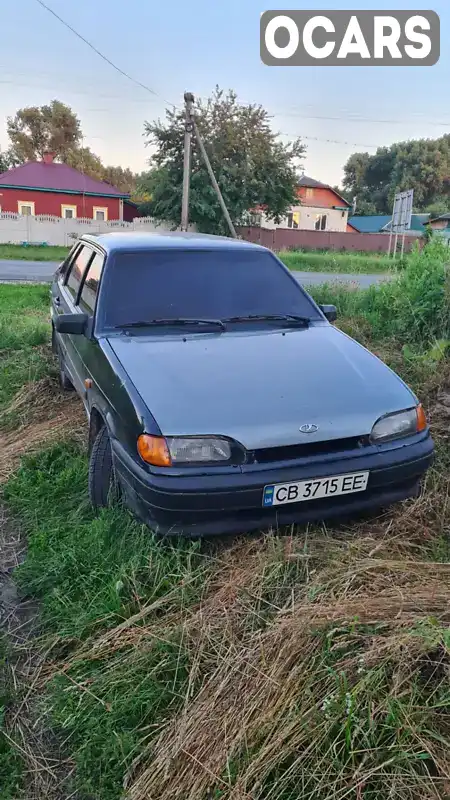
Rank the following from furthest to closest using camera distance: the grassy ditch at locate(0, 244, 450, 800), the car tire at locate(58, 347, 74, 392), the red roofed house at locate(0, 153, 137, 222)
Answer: the red roofed house at locate(0, 153, 137, 222), the car tire at locate(58, 347, 74, 392), the grassy ditch at locate(0, 244, 450, 800)

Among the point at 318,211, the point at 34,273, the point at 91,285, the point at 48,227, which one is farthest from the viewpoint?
the point at 318,211

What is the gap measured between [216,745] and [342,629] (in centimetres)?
55

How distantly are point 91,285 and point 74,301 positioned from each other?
0.60m

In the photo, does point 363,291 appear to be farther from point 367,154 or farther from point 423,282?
point 367,154

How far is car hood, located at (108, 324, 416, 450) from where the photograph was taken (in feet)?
8.21

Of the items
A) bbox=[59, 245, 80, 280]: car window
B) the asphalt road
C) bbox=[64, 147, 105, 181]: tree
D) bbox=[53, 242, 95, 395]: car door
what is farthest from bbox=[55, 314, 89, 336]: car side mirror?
bbox=[64, 147, 105, 181]: tree

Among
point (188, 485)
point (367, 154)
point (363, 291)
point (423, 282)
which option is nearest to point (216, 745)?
point (188, 485)

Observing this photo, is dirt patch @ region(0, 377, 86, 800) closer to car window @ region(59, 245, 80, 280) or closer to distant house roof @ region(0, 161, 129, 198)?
car window @ region(59, 245, 80, 280)

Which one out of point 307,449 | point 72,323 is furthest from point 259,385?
point 72,323

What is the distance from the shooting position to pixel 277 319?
365cm

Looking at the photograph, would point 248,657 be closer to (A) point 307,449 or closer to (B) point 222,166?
(A) point 307,449

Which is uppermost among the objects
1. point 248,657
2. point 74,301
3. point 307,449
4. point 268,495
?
point 74,301

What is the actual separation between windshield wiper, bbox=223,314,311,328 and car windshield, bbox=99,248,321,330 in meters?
0.03

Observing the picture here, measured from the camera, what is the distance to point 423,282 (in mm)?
5855
